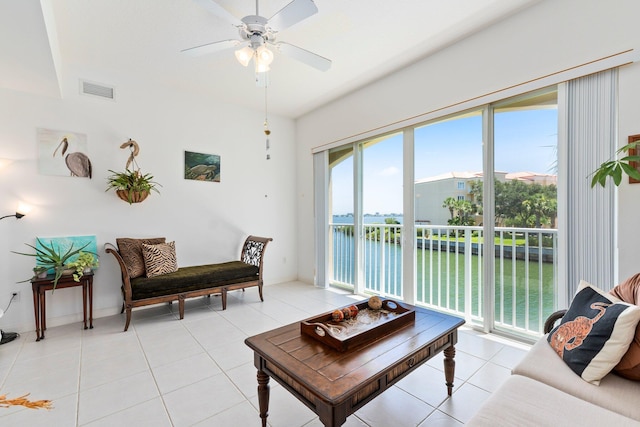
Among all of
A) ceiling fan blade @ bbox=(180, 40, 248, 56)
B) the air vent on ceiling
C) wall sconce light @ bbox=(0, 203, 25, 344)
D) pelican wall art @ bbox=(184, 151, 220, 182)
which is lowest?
wall sconce light @ bbox=(0, 203, 25, 344)

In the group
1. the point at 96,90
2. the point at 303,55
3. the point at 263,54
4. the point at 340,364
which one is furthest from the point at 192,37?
the point at 340,364

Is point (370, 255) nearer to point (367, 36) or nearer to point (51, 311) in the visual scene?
point (367, 36)

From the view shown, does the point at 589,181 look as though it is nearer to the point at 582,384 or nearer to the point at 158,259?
the point at 582,384

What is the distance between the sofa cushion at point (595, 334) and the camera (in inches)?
53.1

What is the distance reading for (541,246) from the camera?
2.67 metres

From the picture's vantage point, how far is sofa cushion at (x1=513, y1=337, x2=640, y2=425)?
1.23m

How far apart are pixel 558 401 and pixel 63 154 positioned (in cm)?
464

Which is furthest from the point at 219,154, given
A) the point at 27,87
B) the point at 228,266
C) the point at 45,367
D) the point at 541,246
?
the point at 541,246

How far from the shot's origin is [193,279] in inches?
135

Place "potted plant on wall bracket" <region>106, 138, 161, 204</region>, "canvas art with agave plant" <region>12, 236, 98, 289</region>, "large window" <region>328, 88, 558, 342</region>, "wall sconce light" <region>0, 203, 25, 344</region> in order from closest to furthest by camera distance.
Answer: "large window" <region>328, 88, 558, 342</region>, "wall sconce light" <region>0, 203, 25, 344</region>, "canvas art with agave plant" <region>12, 236, 98, 289</region>, "potted plant on wall bracket" <region>106, 138, 161, 204</region>

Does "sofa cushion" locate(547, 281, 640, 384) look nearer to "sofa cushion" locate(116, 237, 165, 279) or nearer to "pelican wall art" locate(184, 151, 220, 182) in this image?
"sofa cushion" locate(116, 237, 165, 279)

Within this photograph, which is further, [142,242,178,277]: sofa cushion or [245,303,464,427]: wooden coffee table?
[142,242,178,277]: sofa cushion

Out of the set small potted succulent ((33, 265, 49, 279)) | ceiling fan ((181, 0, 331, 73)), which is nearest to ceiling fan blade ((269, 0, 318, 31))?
ceiling fan ((181, 0, 331, 73))

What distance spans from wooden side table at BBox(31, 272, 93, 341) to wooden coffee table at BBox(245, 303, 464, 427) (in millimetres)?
2487
